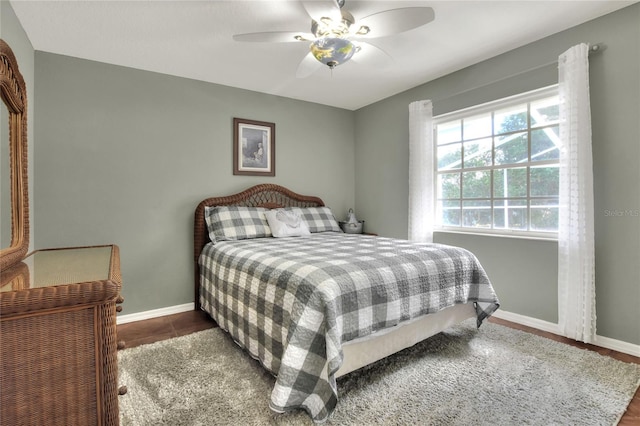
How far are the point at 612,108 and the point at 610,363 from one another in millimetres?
1789

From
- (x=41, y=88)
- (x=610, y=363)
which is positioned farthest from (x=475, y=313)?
(x=41, y=88)

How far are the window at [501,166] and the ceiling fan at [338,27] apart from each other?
1617 millimetres

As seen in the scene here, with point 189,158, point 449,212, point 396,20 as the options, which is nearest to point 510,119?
point 449,212

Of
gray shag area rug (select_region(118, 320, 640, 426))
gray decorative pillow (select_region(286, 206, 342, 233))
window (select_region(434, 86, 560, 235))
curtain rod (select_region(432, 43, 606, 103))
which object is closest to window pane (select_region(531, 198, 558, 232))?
window (select_region(434, 86, 560, 235))

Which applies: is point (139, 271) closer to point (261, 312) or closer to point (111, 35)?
point (261, 312)

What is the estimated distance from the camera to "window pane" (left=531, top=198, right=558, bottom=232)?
2693 millimetres

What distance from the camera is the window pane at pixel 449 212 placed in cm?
345

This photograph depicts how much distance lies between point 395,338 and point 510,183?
198cm

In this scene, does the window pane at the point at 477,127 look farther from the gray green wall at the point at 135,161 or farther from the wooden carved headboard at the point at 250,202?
the gray green wall at the point at 135,161

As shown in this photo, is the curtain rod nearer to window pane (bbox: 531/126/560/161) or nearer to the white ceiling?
the white ceiling

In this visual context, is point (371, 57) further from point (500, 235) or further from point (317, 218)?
point (500, 235)

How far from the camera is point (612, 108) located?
231 centimetres

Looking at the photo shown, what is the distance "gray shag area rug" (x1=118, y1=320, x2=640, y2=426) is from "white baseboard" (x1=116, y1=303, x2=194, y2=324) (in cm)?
81

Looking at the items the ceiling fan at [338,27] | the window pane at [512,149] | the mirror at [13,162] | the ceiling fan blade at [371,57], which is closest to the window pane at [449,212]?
the window pane at [512,149]
